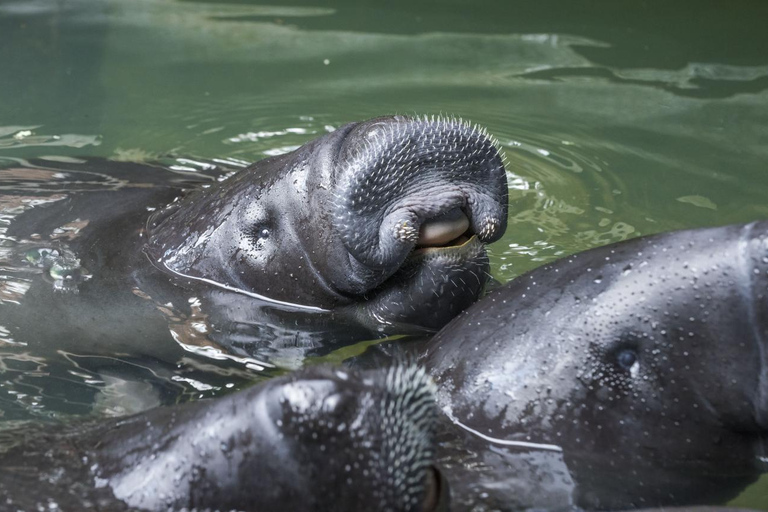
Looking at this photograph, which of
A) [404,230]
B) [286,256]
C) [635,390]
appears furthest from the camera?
[286,256]

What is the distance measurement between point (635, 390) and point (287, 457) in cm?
115

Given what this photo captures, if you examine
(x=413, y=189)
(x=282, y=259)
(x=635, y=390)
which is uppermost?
(x=413, y=189)

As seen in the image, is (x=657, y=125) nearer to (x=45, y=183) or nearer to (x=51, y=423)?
(x=45, y=183)

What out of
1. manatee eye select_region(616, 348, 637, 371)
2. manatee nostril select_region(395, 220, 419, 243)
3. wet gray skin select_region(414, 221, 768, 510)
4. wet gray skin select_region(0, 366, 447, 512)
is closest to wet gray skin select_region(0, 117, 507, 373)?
manatee nostril select_region(395, 220, 419, 243)

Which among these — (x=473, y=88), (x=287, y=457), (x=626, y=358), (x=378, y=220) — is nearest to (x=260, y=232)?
(x=378, y=220)

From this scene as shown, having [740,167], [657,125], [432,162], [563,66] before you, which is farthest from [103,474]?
[563,66]

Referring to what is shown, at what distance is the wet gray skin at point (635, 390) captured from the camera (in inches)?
118

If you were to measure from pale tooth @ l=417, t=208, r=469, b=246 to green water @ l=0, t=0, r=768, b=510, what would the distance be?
0.98m

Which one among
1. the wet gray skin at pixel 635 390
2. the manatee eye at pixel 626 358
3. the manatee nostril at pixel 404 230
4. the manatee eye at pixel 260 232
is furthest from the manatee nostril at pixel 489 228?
the manatee eye at pixel 626 358

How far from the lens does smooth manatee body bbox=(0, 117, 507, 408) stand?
4.16 metres

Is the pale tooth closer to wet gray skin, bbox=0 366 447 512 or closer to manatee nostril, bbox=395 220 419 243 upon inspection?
manatee nostril, bbox=395 220 419 243

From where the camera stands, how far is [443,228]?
167 inches

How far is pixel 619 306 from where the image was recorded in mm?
3180

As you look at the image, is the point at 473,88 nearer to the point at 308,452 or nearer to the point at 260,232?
the point at 260,232
